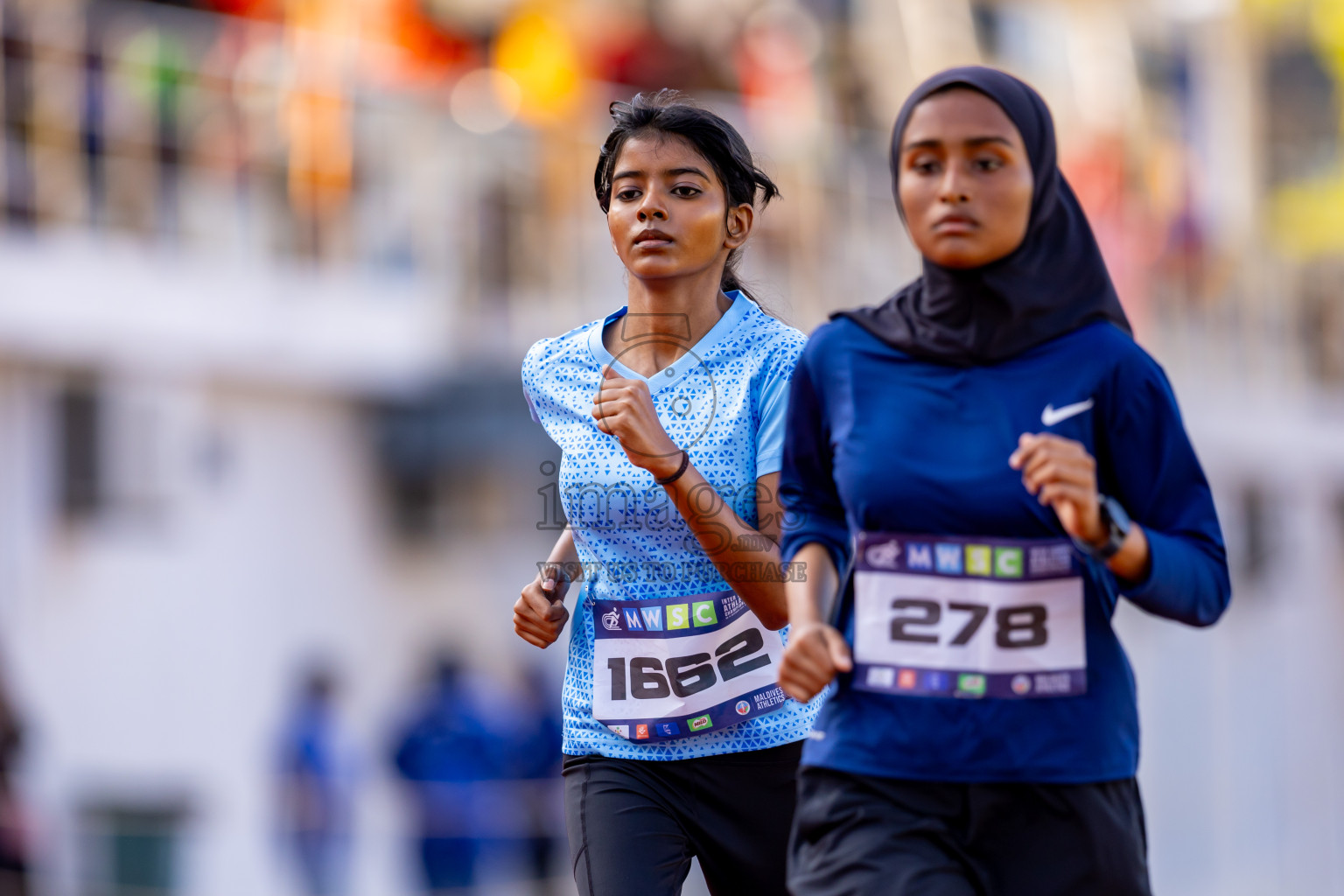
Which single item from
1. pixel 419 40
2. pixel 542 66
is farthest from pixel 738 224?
pixel 419 40

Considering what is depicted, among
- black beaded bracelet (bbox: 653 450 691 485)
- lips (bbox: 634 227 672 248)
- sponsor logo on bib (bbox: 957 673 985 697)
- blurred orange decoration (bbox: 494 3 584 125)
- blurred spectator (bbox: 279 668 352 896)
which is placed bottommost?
blurred spectator (bbox: 279 668 352 896)

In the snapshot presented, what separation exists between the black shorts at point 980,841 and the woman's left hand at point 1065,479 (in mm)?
449

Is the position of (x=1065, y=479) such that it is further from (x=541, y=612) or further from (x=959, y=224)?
(x=541, y=612)

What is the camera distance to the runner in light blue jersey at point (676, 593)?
3258 millimetres

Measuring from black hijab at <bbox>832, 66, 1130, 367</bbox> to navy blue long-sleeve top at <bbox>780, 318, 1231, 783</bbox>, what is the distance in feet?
0.09

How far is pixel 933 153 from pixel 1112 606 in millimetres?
725

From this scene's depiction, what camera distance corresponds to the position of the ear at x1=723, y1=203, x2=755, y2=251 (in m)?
3.45

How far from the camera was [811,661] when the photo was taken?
106 inches

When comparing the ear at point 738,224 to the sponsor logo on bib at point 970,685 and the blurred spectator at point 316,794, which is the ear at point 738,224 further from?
the blurred spectator at point 316,794

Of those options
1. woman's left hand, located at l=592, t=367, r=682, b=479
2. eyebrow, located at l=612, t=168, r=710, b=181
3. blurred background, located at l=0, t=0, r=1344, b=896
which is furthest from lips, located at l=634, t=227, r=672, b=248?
blurred background, located at l=0, t=0, r=1344, b=896

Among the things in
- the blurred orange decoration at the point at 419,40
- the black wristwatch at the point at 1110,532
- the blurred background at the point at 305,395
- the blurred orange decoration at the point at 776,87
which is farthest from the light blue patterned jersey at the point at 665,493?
the blurred orange decoration at the point at 776,87

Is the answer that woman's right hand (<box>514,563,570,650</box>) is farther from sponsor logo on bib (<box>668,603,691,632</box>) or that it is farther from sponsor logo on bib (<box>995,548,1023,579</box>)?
sponsor logo on bib (<box>995,548,1023,579</box>)

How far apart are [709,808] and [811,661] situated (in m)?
0.72

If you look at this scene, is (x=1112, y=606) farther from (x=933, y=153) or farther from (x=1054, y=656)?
(x=933, y=153)
